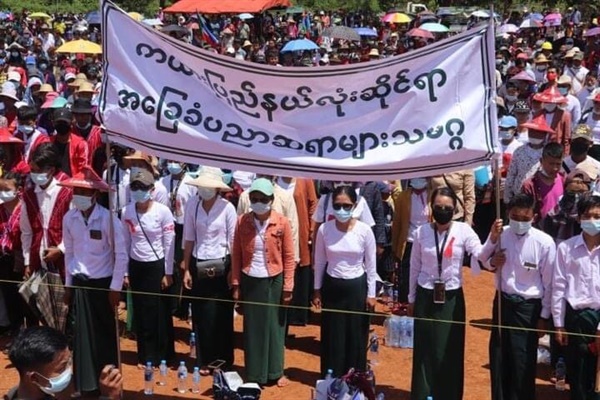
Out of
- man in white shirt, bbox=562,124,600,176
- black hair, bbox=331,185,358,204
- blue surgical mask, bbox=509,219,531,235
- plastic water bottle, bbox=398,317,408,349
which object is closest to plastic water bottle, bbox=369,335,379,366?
plastic water bottle, bbox=398,317,408,349

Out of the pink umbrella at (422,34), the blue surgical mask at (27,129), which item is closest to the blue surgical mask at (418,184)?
the blue surgical mask at (27,129)

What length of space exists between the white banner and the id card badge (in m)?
1.18

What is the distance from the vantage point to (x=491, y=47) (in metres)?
5.95

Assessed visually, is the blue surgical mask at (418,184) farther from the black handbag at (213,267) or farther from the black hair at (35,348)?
the black hair at (35,348)

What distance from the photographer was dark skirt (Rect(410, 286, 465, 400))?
694cm

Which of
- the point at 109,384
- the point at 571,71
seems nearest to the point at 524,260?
the point at 109,384

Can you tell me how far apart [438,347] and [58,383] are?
3585mm

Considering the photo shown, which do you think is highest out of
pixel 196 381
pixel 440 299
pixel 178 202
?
pixel 178 202

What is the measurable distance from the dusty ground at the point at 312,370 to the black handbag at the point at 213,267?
97cm

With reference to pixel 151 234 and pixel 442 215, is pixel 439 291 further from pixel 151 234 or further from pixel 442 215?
pixel 151 234

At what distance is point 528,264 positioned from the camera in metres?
6.73

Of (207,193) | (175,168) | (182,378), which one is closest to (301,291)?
(175,168)

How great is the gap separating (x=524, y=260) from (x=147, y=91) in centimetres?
300

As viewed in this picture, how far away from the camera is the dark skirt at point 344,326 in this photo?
24.4 feet
